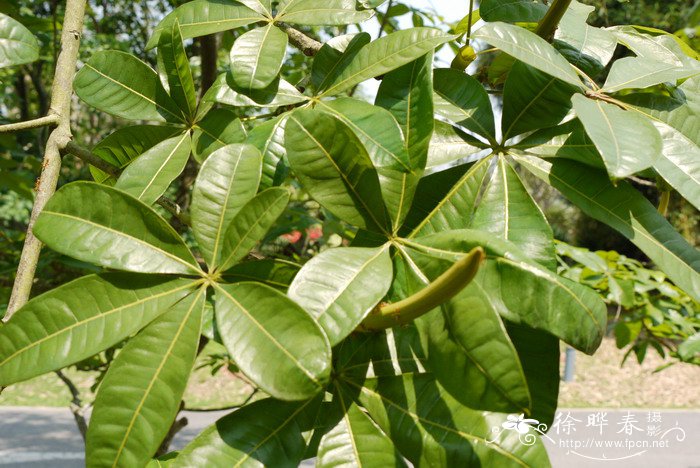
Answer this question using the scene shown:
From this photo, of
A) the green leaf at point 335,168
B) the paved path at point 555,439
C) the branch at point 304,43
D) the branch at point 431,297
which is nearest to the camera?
the branch at point 431,297

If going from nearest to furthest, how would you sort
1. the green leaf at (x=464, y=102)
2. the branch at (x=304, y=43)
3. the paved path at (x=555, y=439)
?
1. the green leaf at (x=464, y=102)
2. the branch at (x=304, y=43)
3. the paved path at (x=555, y=439)

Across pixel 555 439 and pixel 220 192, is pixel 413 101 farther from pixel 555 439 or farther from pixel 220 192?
pixel 555 439

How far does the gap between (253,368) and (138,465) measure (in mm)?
113

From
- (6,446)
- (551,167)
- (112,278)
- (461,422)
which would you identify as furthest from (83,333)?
(6,446)

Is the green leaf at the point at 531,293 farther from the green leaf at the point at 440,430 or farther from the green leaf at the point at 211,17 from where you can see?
the green leaf at the point at 211,17

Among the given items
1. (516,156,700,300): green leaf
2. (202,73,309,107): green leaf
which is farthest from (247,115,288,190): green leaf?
(516,156,700,300): green leaf

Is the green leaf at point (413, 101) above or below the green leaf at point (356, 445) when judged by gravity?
above

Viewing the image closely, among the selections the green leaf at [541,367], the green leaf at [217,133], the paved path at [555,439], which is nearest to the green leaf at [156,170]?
the green leaf at [217,133]

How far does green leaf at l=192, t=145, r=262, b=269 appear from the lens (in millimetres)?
475

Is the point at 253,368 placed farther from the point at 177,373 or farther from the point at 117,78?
the point at 117,78

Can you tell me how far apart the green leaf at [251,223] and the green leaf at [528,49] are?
0.21 m

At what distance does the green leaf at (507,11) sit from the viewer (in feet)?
2.12

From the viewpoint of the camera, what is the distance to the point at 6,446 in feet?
15.5

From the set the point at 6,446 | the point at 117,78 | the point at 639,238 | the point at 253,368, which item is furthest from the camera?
the point at 6,446
